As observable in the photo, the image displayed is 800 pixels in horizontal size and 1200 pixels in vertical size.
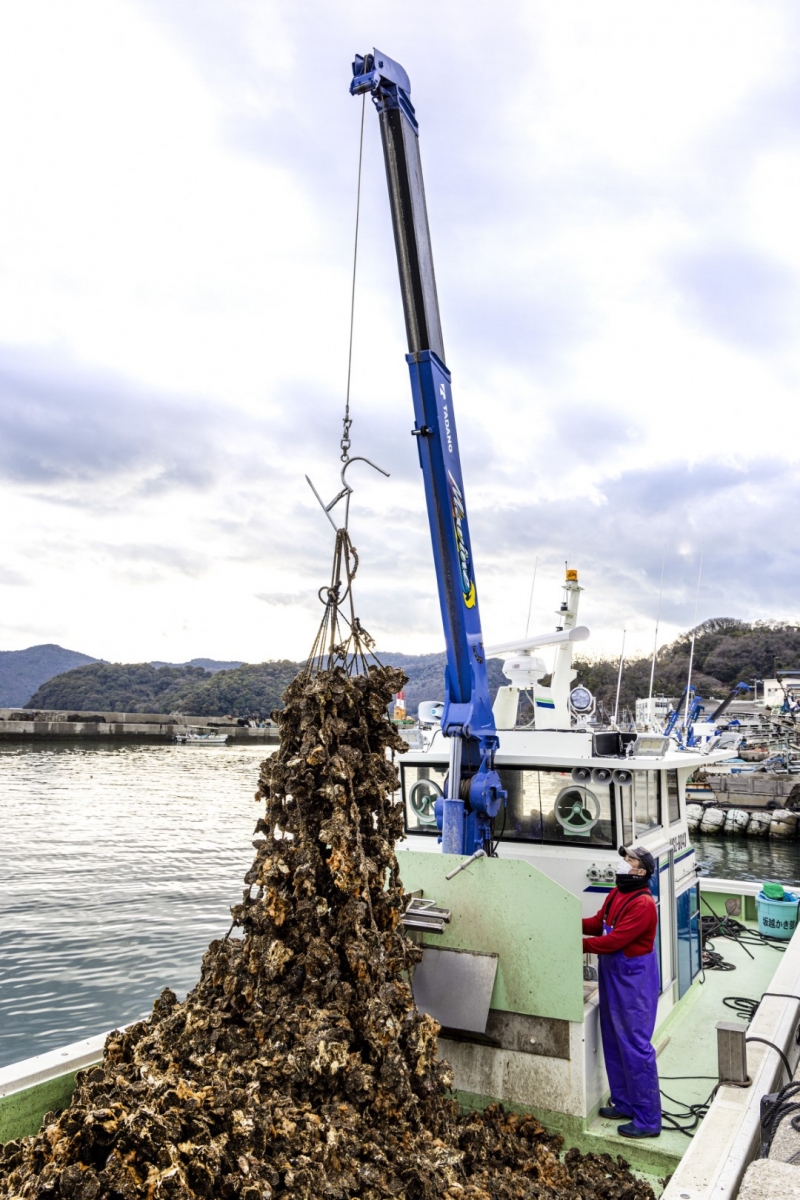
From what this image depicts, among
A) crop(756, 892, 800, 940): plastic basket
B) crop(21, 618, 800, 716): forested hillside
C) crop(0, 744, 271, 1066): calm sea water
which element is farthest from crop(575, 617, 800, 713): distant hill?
crop(756, 892, 800, 940): plastic basket

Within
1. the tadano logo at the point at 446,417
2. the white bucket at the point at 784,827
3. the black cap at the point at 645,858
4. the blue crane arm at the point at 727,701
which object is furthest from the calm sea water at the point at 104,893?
the blue crane arm at the point at 727,701

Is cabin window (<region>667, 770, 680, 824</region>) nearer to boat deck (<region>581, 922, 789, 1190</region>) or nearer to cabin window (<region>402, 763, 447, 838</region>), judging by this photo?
boat deck (<region>581, 922, 789, 1190</region>)

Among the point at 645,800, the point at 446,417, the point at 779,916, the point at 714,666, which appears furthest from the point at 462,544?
the point at 714,666

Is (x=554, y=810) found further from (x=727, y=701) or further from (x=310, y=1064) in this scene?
(x=727, y=701)

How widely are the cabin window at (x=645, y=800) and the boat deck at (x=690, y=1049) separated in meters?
1.53

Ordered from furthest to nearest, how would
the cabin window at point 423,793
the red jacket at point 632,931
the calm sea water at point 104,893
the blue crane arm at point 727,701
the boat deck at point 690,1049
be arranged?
the blue crane arm at point 727,701, the calm sea water at point 104,893, the cabin window at point 423,793, the red jacket at point 632,931, the boat deck at point 690,1049

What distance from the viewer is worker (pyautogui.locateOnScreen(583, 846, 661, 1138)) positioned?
4727mm

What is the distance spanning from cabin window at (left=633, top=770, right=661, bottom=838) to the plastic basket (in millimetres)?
3303

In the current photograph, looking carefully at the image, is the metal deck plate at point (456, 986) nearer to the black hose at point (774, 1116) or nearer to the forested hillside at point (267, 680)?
the black hose at point (774, 1116)

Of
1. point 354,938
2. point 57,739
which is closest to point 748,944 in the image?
point 354,938

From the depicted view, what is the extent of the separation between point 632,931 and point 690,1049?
2098 mm

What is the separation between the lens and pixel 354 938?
4062 mm

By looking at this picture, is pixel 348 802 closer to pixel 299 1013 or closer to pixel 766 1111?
pixel 299 1013

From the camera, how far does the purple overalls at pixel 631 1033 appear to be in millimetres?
4719
